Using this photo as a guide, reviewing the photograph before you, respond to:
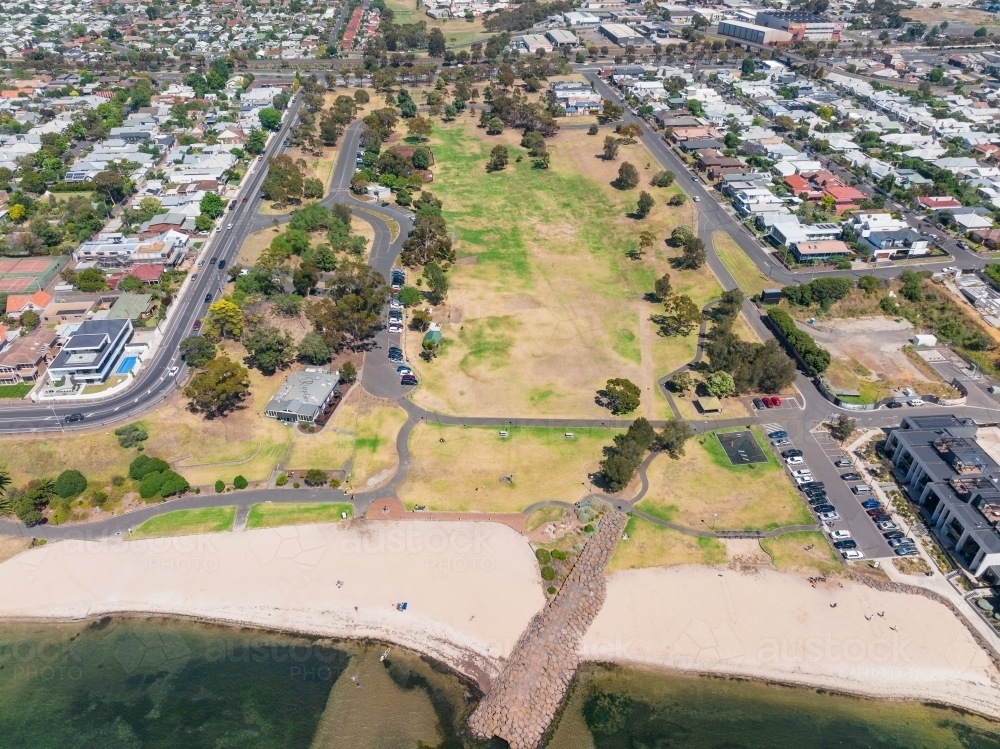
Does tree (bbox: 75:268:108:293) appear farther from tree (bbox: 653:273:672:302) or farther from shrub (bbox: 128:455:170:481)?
tree (bbox: 653:273:672:302)

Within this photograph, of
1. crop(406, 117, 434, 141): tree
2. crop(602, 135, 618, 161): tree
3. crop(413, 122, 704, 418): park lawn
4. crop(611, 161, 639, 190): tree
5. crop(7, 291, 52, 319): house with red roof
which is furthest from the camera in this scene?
crop(406, 117, 434, 141): tree

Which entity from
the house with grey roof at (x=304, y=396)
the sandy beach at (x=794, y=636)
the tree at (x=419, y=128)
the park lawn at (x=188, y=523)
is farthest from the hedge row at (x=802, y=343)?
the tree at (x=419, y=128)

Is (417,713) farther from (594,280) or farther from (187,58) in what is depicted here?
(187,58)

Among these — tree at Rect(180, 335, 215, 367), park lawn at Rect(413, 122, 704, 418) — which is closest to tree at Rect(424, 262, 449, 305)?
park lawn at Rect(413, 122, 704, 418)

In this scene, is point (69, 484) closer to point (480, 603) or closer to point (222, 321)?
point (222, 321)

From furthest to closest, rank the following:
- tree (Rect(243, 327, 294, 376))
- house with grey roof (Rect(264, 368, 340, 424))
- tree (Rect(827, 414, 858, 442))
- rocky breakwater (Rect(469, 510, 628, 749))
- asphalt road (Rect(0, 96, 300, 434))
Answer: tree (Rect(243, 327, 294, 376)), house with grey roof (Rect(264, 368, 340, 424)), asphalt road (Rect(0, 96, 300, 434)), tree (Rect(827, 414, 858, 442)), rocky breakwater (Rect(469, 510, 628, 749))

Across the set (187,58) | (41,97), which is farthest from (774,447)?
(187,58)

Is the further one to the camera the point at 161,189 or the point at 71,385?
the point at 161,189

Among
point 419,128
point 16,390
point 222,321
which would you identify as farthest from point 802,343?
point 419,128
